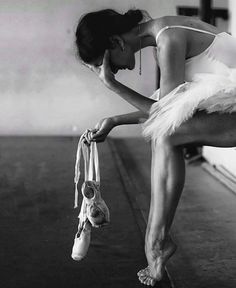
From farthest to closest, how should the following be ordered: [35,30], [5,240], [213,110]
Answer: [35,30] < [5,240] < [213,110]

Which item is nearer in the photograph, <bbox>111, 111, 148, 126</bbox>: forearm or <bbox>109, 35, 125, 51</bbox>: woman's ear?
<bbox>109, 35, 125, 51</bbox>: woman's ear

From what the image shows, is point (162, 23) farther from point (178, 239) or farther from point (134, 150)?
point (134, 150)

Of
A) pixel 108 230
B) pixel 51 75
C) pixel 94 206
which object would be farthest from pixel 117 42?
pixel 51 75

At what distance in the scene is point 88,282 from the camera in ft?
5.79

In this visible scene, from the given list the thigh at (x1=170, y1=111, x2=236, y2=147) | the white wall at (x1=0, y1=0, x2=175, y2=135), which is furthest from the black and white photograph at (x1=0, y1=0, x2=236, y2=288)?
the white wall at (x1=0, y1=0, x2=175, y2=135)

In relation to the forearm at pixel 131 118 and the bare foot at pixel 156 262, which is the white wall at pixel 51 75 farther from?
the bare foot at pixel 156 262

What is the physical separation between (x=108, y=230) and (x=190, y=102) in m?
1.03

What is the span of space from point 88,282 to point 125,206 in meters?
1.04

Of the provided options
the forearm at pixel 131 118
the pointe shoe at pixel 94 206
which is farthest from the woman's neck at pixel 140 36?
the pointe shoe at pixel 94 206

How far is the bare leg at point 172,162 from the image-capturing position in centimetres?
158

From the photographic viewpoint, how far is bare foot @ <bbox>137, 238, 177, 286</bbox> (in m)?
1.69

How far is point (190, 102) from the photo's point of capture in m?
1.59

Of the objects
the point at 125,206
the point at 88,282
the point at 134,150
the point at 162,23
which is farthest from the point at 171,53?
the point at 134,150

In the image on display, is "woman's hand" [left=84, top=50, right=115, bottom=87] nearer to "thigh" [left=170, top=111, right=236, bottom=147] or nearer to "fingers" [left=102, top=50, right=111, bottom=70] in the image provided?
"fingers" [left=102, top=50, right=111, bottom=70]
